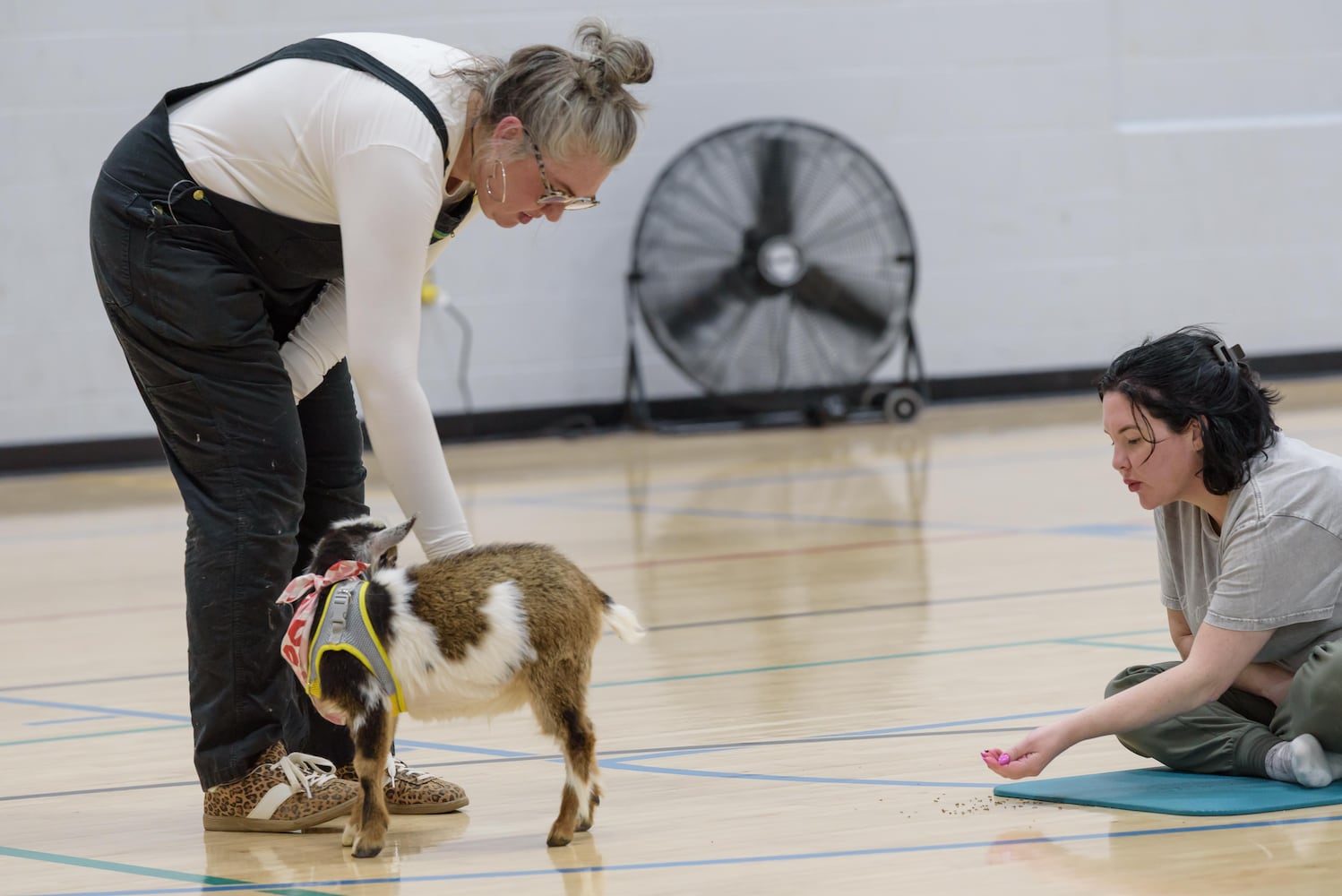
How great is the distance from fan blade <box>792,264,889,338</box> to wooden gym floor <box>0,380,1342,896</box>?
2.31 m

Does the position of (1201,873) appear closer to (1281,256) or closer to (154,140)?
(154,140)

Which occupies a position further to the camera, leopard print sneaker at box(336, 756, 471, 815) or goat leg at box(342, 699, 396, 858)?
leopard print sneaker at box(336, 756, 471, 815)

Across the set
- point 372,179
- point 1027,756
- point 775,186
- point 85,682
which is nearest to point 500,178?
point 372,179

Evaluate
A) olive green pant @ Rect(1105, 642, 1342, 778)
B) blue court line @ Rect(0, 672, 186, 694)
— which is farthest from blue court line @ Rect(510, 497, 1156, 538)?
olive green pant @ Rect(1105, 642, 1342, 778)

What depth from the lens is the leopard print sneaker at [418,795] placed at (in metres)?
2.41

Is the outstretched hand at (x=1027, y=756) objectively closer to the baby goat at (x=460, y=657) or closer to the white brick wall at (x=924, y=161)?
the baby goat at (x=460, y=657)

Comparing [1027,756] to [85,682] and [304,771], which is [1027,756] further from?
[85,682]

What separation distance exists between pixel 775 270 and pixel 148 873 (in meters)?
6.55

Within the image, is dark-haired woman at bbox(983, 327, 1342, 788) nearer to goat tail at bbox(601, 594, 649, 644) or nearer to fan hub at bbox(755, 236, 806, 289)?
goat tail at bbox(601, 594, 649, 644)

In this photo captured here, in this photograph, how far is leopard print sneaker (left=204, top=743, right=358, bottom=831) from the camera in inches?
92.3

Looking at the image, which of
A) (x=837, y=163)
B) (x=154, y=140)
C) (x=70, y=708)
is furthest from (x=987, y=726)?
(x=837, y=163)

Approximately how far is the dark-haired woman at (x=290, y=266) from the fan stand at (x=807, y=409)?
6.10 meters

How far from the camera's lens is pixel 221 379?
2314mm

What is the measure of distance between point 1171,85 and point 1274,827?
8019mm
